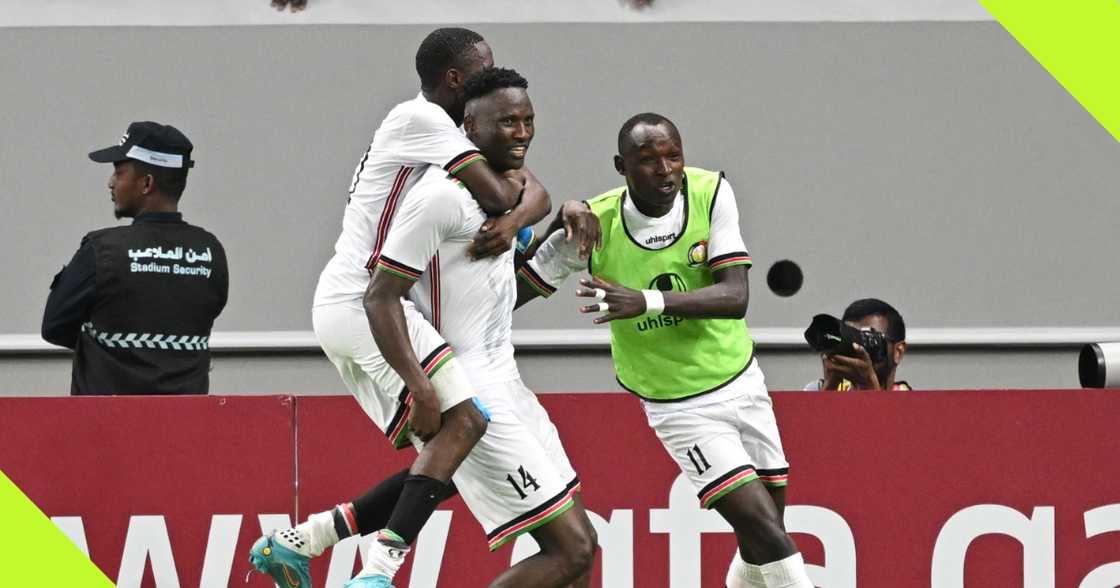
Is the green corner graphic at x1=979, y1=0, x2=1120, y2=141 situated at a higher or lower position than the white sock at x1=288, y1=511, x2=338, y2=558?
higher

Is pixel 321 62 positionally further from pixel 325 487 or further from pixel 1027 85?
pixel 1027 85

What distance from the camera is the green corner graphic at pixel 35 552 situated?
217 inches

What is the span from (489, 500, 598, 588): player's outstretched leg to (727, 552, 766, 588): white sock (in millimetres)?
826

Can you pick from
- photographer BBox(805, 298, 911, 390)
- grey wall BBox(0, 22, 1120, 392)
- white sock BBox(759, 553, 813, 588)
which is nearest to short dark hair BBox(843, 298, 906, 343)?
photographer BBox(805, 298, 911, 390)

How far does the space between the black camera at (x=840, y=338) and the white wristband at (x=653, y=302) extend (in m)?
0.99

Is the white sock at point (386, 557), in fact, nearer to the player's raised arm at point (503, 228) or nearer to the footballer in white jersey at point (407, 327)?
the footballer in white jersey at point (407, 327)

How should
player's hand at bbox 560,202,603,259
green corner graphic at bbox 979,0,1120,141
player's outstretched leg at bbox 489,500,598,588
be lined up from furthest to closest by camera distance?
green corner graphic at bbox 979,0,1120,141 < player's hand at bbox 560,202,603,259 < player's outstretched leg at bbox 489,500,598,588

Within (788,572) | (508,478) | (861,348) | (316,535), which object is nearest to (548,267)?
(508,478)

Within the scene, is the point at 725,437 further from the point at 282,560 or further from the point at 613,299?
the point at 282,560

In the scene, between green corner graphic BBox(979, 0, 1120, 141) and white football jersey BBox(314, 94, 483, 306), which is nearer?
white football jersey BBox(314, 94, 483, 306)

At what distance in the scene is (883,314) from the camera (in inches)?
260

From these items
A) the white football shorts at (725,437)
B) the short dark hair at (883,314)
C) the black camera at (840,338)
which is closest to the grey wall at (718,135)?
the short dark hair at (883,314)

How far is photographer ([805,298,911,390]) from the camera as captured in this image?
5910 millimetres

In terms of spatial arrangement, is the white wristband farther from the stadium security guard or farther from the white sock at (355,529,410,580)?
the stadium security guard
